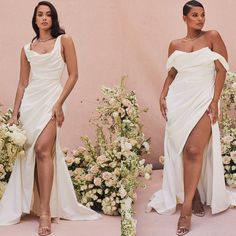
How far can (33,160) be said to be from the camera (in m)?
4.01

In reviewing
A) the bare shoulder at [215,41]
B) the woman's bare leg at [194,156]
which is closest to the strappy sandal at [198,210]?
the woman's bare leg at [194,156]

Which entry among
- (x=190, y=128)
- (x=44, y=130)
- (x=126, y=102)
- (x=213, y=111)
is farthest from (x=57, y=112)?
(x=213, y=111)

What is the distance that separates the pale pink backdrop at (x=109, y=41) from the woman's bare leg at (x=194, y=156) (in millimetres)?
1897

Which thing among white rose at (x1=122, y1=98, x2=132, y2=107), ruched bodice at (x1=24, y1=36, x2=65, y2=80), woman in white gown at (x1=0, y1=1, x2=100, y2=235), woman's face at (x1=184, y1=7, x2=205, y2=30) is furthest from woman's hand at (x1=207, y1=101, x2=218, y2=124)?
ruched bodice at (x1=24, y1=36, x2=65, y2=80)

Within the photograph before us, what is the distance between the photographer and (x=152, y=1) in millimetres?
5777

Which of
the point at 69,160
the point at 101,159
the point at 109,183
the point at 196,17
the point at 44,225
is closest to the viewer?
the point at 44,225

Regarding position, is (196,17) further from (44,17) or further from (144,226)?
(144,226)

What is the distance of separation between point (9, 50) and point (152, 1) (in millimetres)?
1650

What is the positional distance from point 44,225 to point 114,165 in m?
0.86

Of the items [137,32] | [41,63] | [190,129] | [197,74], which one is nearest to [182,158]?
[190,129]

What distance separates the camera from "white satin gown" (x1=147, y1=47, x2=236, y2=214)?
3992 mm

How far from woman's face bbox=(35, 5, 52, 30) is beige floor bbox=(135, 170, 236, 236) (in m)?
1.69

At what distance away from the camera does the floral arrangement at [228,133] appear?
5.07 metres

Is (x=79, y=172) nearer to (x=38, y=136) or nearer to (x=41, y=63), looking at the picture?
(x=38, y=136)
